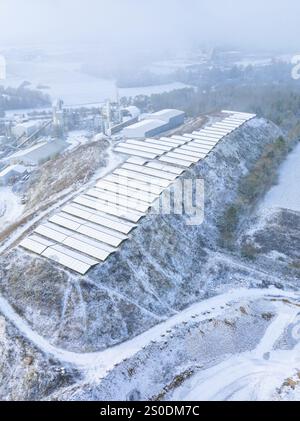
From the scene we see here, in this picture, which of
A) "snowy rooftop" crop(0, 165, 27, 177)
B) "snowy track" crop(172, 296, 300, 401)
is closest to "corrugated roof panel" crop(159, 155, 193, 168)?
"snowy track" crop(172, 296, 300, 401)

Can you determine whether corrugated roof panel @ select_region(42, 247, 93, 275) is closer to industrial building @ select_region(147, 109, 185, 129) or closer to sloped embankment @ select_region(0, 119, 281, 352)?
sloped embankment @ select_region(0, 119, 281, 352)

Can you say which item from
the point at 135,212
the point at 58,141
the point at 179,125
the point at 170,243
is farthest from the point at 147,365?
the point at 58,141

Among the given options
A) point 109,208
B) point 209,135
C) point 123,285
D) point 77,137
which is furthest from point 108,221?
point 77,137

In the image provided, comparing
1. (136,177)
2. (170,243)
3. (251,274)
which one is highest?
(136,177)

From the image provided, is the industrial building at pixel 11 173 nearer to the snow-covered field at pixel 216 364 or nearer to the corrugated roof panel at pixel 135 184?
the corrugated roof panel at pixel 135 184

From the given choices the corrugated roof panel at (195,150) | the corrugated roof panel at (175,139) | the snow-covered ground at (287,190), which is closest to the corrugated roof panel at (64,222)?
the corrugated roof panel at (195,150)
